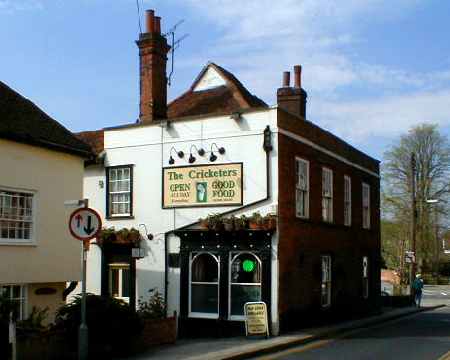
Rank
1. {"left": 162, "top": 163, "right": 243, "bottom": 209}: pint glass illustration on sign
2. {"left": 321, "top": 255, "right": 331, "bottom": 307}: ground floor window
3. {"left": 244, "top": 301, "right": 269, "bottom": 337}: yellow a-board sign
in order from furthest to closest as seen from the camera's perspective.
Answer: {"left": 321, "top": 255, "right": 331, "bottom": 307}: ground floor window, {"left": 162, "top": 163, "right": 243, "bottom": 209}: pint glass illustration on sign, {"left": 244, "top": 301, "right": 269, "bottom": 337}: yellow a-board sign

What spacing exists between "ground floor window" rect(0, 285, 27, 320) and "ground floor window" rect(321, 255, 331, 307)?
36.7ft

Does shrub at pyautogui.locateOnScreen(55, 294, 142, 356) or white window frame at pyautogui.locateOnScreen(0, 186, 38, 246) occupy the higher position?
white window frame at pyautogui.locateOnScreen(0, 186, 38, 246)

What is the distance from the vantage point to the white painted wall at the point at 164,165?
20.5m

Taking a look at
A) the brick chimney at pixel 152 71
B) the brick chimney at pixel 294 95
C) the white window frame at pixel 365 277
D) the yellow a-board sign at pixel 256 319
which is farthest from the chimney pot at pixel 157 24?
the white window frame at pixel 365 277

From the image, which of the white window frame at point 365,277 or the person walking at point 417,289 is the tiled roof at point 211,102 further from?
the person walking at point 417,289

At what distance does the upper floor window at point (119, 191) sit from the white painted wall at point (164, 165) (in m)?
0.22

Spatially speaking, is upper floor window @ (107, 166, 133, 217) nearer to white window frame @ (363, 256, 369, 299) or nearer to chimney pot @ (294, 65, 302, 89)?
chimney pot @ (294, 65, 302, 89)

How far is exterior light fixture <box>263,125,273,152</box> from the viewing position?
20266mm

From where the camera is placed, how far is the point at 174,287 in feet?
70.1

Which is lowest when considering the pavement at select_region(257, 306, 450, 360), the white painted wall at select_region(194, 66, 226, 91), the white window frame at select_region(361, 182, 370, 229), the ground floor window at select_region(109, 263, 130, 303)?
the pavement at select_region(257, 306, 450, 360)

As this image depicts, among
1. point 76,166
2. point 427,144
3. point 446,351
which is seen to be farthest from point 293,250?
point 427,144

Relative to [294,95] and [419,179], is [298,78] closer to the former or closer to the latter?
[294,95]

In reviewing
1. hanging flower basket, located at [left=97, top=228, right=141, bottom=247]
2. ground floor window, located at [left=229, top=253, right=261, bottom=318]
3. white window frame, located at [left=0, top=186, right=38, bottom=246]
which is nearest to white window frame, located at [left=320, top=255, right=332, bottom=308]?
ground floor window, located at [left=229, top=253, right=261, bottom=318]

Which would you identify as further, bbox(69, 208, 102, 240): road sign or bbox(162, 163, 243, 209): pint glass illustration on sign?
bbox(162, 163, 243, 209): pint glass illustration on sign
